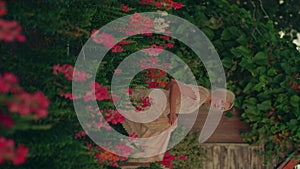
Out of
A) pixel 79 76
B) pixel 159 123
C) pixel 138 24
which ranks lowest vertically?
pixel 159 123

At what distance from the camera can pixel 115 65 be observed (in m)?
6.27

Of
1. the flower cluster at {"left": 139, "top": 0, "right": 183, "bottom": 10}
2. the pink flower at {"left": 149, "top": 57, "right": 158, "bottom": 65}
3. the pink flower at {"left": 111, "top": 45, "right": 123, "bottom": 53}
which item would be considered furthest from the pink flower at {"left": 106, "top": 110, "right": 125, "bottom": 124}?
the flower cluster at {"left": 139, "top": 0, "right": 183, "bottom": 10}

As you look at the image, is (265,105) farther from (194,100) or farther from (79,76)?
(79,76)

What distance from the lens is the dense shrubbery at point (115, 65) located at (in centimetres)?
450

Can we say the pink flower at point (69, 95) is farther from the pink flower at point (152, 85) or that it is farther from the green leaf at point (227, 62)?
the green leaf at point (227, 62)

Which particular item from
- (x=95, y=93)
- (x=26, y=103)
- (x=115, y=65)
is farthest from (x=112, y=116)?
(x=26, y=103)

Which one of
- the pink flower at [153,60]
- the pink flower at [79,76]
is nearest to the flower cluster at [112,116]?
the pink flower at [79,76]

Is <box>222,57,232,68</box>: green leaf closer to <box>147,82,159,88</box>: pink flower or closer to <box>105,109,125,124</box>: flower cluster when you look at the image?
<box>147,82,159,88</box>: pink flower

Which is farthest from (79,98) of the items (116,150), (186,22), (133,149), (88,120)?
(186,22)

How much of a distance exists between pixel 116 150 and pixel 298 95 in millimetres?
3092

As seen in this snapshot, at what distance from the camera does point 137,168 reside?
22.0 ft

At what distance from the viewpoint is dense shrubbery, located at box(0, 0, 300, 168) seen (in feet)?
14.8

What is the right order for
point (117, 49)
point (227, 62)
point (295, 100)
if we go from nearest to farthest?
1. point (117, 49)
2. point (295, 100)
3. point (227, 62)

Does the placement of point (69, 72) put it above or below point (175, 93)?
above
